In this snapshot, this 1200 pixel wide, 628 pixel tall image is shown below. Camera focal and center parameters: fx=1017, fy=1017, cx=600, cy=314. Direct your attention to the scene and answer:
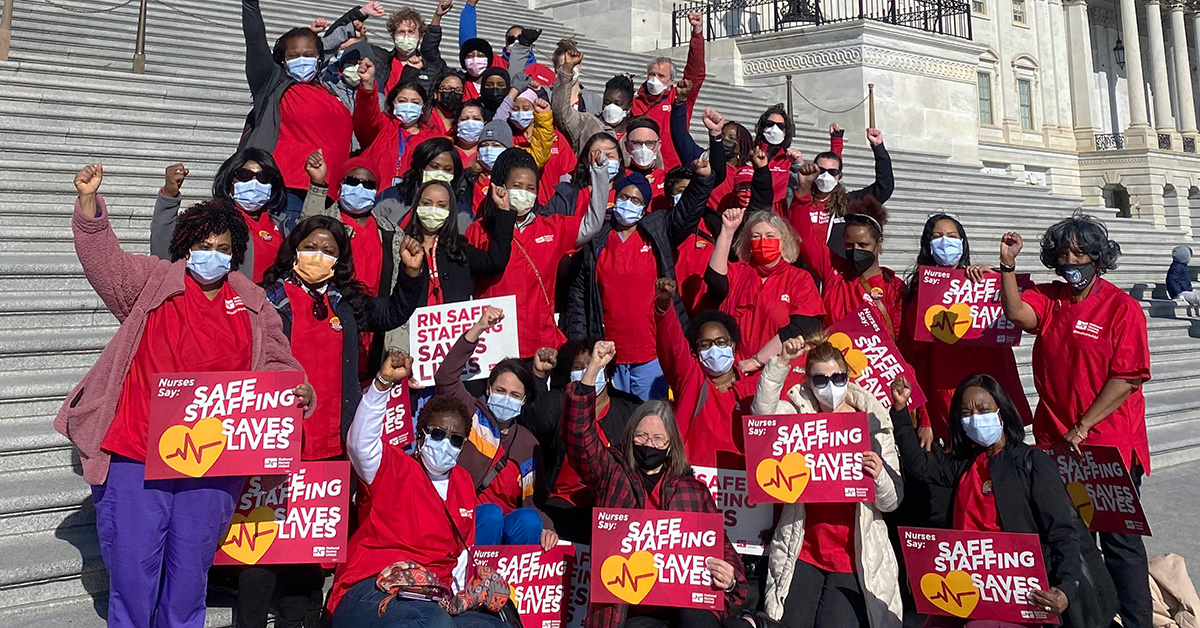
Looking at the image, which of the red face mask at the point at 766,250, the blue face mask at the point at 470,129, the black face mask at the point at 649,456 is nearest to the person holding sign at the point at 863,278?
the red face mask at the point at 766,250

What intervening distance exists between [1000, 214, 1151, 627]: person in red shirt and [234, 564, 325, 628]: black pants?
3.89 meters

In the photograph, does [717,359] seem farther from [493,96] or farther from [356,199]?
[493,96]

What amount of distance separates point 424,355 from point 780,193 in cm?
410

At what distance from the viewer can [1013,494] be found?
4.79m

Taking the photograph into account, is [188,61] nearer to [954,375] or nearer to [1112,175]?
[954,375]

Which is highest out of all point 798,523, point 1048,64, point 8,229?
point 1048,64

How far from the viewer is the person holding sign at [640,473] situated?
4.83m

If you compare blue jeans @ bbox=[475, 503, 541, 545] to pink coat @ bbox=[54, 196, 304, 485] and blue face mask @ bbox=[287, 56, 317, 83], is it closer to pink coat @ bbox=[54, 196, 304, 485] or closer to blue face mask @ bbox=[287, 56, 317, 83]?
pink coat @ bbox=[54, 196, 304, 485]

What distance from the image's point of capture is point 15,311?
6.74 meters

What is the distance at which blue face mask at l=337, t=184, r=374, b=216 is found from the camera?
5.78m

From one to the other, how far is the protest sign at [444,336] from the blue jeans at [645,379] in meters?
0.88

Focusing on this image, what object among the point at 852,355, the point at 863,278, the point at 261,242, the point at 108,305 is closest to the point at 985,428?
the point at 852,355

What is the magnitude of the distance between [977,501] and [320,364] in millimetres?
3254

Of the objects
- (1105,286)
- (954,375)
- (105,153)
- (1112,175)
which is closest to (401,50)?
(105,153)
